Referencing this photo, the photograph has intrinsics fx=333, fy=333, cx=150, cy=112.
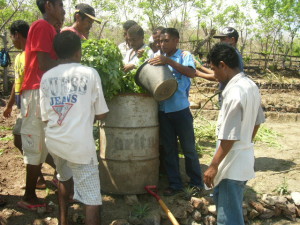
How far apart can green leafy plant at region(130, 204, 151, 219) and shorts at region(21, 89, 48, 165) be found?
107cm

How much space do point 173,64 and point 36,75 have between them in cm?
135

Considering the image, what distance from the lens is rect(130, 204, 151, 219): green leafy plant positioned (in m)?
3.36

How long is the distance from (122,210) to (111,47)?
1.70m

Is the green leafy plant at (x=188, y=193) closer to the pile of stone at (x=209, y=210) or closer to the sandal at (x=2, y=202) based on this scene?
the pile of stone at (x=209, y=210)

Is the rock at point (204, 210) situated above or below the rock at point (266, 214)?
above

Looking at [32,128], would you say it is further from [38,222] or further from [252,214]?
[252,214]

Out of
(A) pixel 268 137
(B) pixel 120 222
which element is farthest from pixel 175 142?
(A) pixel 268 137

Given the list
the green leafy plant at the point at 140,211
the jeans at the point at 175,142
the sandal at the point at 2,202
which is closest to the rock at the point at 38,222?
the sandal at the point at 2,202

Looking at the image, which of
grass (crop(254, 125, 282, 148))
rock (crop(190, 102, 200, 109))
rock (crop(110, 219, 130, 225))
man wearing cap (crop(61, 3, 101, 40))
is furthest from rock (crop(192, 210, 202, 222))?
rock (crop(190, 102, 200, 109))

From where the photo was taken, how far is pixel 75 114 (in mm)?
2514

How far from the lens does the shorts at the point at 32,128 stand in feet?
10.2

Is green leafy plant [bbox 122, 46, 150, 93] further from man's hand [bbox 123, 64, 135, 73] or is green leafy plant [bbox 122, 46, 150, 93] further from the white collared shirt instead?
the white collared shirt

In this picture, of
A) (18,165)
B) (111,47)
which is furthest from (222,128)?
(18,165)

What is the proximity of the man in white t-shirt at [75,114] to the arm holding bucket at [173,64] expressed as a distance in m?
0.91
